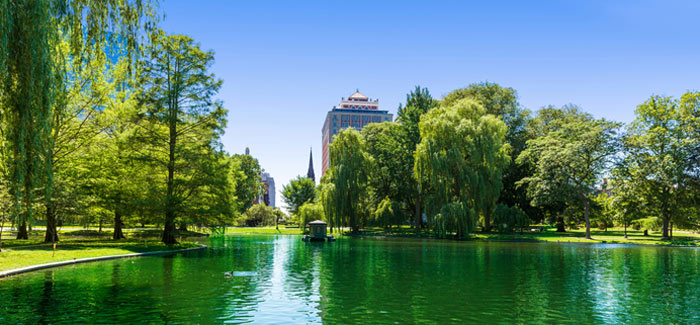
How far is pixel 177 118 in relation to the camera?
121ft

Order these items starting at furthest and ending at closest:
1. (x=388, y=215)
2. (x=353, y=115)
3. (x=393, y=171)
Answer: (x=353, y=115), (x=393, y=171), (x=388, y=215)

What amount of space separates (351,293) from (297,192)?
9177 cm

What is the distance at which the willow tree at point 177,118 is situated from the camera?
1411 inches

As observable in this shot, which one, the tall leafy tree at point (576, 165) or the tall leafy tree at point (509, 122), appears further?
A: the tall leafy tree at point (509, 122)

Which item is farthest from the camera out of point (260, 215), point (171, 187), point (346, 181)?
point (260, 215)

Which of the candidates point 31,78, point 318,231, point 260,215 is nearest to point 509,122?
point 318,231

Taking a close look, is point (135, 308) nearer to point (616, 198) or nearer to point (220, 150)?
point (220, 150)

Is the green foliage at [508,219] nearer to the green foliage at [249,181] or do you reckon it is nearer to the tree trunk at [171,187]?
the tree trunk at [171,187]

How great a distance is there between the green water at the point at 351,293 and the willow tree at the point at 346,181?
104 ft

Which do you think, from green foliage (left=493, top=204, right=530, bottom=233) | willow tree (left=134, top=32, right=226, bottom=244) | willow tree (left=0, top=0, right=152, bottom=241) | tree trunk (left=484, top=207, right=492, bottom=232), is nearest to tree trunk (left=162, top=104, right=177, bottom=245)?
willow tree (left=134, top=32, right=226, bottom=244)

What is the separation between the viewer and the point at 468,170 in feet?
171

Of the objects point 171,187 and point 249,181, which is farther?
point 249,181

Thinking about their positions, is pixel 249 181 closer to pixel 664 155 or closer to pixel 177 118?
pixel 177 118

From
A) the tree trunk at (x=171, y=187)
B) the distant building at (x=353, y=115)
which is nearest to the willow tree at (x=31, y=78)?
the tree trunk at (x=171, y=187)
